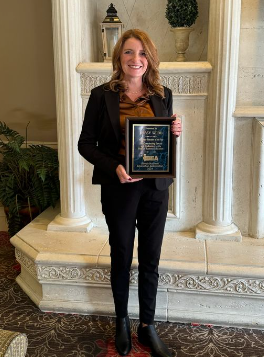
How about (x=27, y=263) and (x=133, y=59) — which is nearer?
(x=133, y=59)

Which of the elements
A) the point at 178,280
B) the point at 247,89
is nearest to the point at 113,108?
the point at 178,280

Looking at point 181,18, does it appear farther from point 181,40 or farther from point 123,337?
point 123,337

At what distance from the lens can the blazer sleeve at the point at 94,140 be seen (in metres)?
2.13

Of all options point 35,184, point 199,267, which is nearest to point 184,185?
point 199,267

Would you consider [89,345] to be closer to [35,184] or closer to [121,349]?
[121,349]

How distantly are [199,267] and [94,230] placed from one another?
864 mm

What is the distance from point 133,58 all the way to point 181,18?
1.08 m

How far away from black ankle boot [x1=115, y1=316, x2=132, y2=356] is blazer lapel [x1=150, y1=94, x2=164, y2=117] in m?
1.09

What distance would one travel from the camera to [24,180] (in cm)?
354

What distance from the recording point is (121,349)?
7.84 feet

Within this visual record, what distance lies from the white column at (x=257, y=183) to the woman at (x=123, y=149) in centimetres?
88

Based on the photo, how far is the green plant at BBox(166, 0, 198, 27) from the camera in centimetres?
295

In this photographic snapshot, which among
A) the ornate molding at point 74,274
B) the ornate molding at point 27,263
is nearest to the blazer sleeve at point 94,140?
the ornate molding at point 74,274

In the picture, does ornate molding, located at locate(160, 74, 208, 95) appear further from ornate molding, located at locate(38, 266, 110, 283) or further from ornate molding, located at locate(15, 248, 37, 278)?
ornate molding, located at locate(15, 248, 37, 278)
